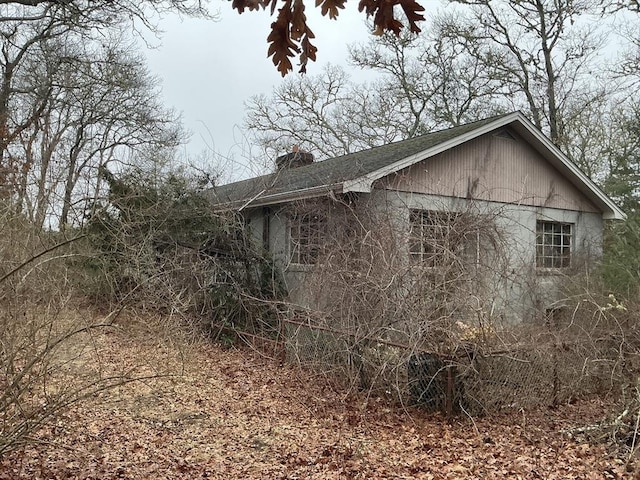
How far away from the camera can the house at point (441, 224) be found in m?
8.09

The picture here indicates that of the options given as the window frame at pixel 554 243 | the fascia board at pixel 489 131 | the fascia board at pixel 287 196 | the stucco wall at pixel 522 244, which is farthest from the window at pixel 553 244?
the fascia board at pixel 287 196

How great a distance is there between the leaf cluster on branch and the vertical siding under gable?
29.6 feet

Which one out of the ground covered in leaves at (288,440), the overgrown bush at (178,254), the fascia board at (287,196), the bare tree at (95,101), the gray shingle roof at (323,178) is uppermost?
the bare tree at (95,101)

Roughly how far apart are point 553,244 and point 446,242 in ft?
23.2

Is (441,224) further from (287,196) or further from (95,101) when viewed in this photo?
(95,101)

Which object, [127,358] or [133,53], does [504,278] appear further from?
[133,53]

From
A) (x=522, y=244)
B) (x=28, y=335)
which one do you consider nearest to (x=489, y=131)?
(x=522, y=244)

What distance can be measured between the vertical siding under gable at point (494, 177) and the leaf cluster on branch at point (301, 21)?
9.01m

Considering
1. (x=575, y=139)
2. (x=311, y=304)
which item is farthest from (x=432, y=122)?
(x=311, y=304)

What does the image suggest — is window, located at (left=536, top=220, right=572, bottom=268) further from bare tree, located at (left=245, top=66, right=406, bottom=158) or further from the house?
bare tree, located at (left=245, top=66, right=406, bottom=158)

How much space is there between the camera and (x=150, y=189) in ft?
39.7

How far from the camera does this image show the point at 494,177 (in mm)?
13164

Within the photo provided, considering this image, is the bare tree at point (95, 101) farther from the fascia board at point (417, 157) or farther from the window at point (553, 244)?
the window at point (553, 244)

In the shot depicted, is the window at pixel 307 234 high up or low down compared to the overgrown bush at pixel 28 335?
up
